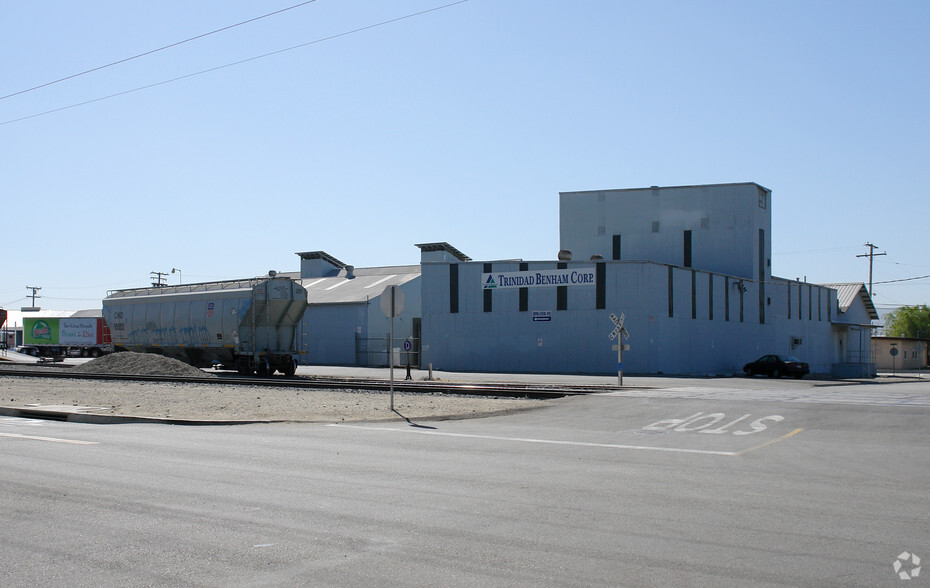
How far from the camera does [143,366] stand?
3644 cm

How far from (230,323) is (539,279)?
1589cm

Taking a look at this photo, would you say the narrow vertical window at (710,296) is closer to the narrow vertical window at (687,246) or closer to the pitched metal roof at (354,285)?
the narrow vertical window at (687,246)

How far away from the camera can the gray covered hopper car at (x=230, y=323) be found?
37750 mm

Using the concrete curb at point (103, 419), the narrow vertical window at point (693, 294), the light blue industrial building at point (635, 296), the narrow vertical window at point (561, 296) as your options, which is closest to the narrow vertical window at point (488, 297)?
the light blue industrial building at point (635, 296)

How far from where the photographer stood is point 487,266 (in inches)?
1743

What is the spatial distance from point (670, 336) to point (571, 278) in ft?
19.4

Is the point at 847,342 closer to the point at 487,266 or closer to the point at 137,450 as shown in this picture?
the point at 487,266

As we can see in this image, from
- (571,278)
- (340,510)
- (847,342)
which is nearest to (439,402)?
(340,510)

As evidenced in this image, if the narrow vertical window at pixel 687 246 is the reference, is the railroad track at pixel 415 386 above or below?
below

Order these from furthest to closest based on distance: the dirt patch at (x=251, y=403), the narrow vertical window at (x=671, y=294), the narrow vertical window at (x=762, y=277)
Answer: the narrow vertical window at (x=762, y=277)
the narrow vertical window at (x=671, y=294)
the dirt patch at (x=251, y=403)

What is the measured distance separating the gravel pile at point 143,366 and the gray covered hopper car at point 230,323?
2.29m

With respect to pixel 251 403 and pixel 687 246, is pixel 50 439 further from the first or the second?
pixel 687 246

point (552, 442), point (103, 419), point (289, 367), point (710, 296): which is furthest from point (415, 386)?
point (710, 296)

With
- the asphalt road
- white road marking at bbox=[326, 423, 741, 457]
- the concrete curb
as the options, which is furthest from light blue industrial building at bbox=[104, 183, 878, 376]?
the asphalt road
